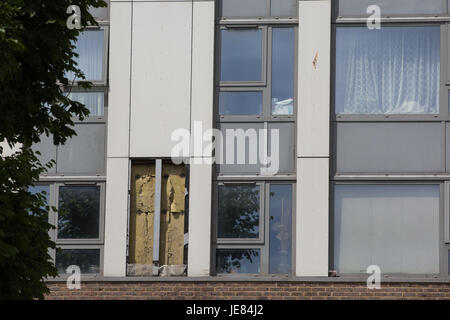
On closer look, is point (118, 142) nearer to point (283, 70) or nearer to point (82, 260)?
point (82, 260)

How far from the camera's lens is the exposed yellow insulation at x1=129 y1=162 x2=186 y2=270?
16.3 metres

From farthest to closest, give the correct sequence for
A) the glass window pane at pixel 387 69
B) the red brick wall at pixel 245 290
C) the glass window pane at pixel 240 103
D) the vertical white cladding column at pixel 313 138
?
the glass window pane at pixel 240 103 < the glass window pane at pixel 387 69 < the vertical white cladding column at pixel 313 138 < the red brick wall at pixel 245 290

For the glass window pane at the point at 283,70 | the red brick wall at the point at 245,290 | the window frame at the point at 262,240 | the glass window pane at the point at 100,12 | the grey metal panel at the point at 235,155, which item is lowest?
the red brick wall at the point at 245,290

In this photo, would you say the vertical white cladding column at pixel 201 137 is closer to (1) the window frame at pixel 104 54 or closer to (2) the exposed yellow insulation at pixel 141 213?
(2) the exposed yellow insulation at pixel 141 213

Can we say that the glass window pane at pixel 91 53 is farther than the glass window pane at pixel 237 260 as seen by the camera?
Yes

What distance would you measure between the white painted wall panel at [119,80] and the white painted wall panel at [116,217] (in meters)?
0.28

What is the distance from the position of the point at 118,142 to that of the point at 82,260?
7.05 feet

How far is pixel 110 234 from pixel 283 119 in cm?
360

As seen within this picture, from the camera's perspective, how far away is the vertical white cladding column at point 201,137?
16.1 m

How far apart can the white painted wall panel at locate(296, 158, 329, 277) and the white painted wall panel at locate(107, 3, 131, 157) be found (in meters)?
3.13

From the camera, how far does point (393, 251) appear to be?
15.9 m

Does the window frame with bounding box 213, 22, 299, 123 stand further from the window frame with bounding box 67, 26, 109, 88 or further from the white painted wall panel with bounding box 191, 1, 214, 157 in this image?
the window frame with bounding box 67, 26, 109, 88

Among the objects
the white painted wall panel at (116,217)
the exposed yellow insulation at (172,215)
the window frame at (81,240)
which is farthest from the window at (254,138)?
the window frame at (81,240)

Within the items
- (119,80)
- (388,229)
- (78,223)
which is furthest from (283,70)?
(78,223)
